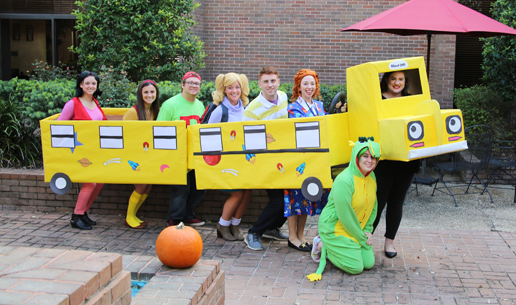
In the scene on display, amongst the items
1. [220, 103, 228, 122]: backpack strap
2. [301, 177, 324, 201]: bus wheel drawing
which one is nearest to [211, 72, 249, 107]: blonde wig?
[220, 103, 228, 122]: backpack strap

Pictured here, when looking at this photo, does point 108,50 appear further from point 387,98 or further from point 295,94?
point 387,98

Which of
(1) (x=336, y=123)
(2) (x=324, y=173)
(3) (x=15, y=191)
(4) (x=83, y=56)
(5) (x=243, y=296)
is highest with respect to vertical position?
(4) (x=83, y=56)

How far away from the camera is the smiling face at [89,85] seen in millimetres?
5728

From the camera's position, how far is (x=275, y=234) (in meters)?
5.75

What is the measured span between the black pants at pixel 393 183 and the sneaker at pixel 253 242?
126cm

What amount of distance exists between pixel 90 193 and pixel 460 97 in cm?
695

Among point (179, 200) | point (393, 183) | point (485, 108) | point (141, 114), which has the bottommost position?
point (179, 200)

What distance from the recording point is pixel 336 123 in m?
5.20

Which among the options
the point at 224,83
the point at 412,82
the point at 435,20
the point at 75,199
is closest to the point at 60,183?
the point at 75,199

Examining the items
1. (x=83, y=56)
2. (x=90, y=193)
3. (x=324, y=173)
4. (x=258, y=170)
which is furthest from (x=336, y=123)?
(x=83, y=56)

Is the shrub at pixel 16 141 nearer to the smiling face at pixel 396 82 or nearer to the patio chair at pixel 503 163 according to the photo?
the smiling face at pixel 396 82

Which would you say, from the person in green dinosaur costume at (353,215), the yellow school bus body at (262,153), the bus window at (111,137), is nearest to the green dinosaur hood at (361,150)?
the person in green dinosaur costume at (353,215)

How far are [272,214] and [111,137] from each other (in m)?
1.97

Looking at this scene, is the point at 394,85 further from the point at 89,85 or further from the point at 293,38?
the point at 293,38
